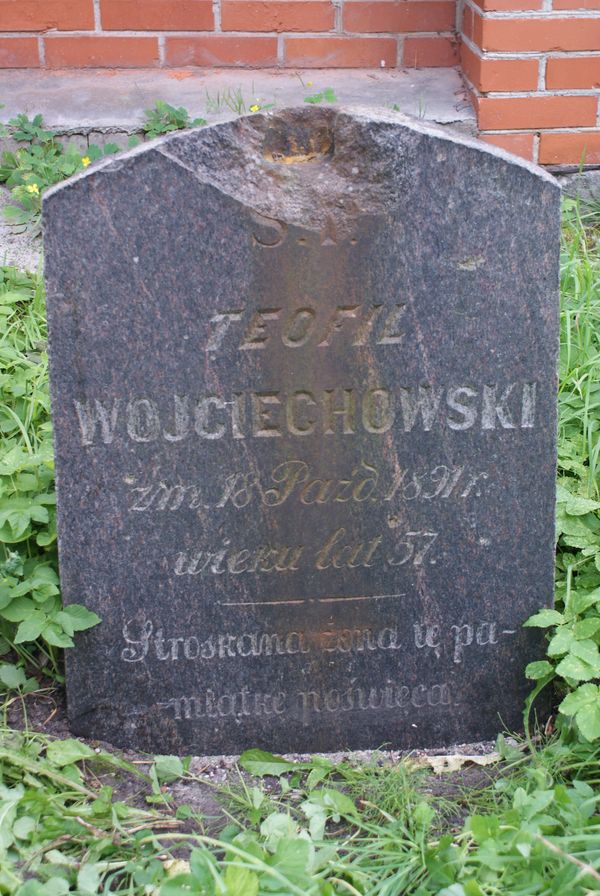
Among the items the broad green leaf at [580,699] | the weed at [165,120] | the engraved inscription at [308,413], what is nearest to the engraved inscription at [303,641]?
the broad green leaf at [580,699]

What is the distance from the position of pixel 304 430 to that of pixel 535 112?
199cm

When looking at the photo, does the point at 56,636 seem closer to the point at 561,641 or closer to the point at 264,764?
the point at 264,764

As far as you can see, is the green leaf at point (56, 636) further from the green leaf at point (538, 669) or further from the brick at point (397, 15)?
the brick at point (397, 15)

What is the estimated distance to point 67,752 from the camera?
209 cm

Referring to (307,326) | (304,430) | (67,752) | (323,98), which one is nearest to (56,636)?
(67,752)

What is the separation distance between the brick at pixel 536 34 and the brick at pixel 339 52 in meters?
0.36

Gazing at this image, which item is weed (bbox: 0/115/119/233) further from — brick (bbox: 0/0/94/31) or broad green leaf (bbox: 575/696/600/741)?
broad green leaf (bbox: 575/696/600/741)

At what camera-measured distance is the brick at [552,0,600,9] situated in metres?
3.41

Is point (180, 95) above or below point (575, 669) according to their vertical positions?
above

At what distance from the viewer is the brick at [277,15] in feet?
11.8

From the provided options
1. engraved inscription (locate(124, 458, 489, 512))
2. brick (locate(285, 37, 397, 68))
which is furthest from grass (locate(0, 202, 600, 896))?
brick (locate(285, 37, 397, 68))

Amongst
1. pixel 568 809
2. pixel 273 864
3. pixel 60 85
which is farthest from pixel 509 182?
pixel 60 85

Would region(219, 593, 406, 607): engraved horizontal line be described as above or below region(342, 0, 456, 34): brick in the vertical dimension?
below

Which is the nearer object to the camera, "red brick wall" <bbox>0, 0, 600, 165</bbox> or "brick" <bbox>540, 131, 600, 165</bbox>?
"red brick wall" <bbox>0, 0, 600, 165</bbox>
